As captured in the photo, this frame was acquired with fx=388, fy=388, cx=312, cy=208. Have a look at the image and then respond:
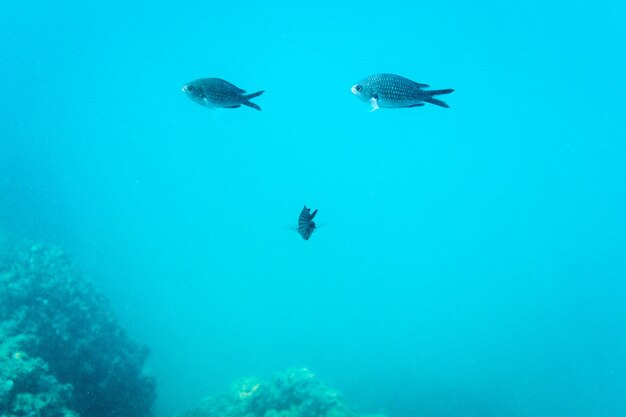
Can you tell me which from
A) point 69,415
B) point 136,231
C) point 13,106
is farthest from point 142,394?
point 136,231

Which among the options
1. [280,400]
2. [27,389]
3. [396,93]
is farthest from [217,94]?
[280,400]

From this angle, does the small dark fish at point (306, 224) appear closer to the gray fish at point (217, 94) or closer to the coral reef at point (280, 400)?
the gray fish at point (217, 94)

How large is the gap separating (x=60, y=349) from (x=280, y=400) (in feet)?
24.1

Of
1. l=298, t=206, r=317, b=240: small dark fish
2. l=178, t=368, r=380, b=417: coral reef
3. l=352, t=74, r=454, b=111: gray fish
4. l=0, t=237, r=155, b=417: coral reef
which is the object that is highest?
l=0, t=237, r=155, b=417: coral reef

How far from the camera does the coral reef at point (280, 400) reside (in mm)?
12445

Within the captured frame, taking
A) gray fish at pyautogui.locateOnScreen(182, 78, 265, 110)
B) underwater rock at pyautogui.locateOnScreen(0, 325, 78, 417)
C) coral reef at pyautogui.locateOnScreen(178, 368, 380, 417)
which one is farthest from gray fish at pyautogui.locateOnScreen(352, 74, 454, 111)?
coral reef at pyautogui.locateOnScreen(178, 368, 380, 417)

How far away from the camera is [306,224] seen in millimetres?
4285

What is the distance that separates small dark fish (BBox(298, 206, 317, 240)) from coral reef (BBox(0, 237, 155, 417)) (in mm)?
7787

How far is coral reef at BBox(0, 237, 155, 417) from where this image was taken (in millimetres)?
8617

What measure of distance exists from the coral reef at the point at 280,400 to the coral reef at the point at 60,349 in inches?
108

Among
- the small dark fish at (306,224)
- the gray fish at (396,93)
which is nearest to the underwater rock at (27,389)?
the small dark fish at (306,224)

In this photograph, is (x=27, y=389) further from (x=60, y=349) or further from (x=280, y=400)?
(x=280, y=400)

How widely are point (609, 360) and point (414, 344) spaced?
20.5m

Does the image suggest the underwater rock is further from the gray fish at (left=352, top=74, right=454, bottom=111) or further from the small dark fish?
the gray fish at (left=352, top=74, right=454, bottom=111)
